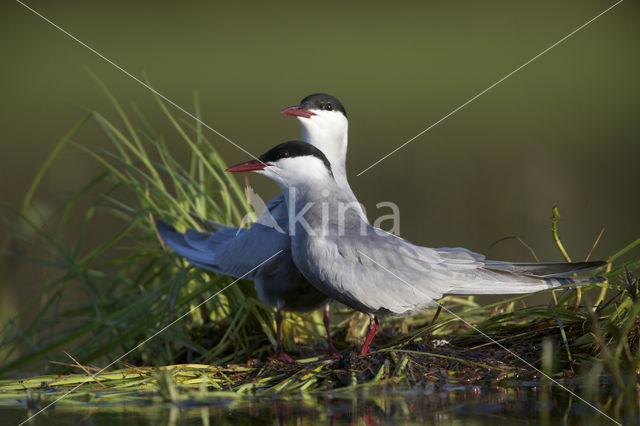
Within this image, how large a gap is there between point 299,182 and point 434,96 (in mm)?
7719

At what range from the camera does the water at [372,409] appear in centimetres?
250

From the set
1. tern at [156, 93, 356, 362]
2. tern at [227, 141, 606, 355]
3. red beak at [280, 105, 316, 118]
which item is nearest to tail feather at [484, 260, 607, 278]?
tern at [227, 141, 606, 355]

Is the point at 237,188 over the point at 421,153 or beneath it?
beneath

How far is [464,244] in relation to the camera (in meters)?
6.04

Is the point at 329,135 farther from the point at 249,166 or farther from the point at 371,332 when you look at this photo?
the point at 371,332

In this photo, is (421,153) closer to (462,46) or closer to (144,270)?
(144,270)

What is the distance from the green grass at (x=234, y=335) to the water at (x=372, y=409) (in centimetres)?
10

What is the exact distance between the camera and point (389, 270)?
11.4ft

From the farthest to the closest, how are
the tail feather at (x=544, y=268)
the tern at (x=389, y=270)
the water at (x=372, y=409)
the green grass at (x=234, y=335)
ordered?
the tern at (x=389, y=270)
the tail feather at (x=544, y=268)
the green grass at (x=234, y=335)
the water at (x=372, y=409)

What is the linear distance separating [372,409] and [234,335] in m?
1.56

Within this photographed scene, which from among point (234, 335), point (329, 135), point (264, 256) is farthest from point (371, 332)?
point (329, 135)

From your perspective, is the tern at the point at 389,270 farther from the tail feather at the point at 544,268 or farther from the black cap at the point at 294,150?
the black cap at the point at 294,150

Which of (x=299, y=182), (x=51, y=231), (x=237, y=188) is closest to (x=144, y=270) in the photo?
(x=237, y=188)

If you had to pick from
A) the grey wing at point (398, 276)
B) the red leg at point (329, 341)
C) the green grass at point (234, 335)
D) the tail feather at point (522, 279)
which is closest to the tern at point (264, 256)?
the red leg at point (329, 341)
